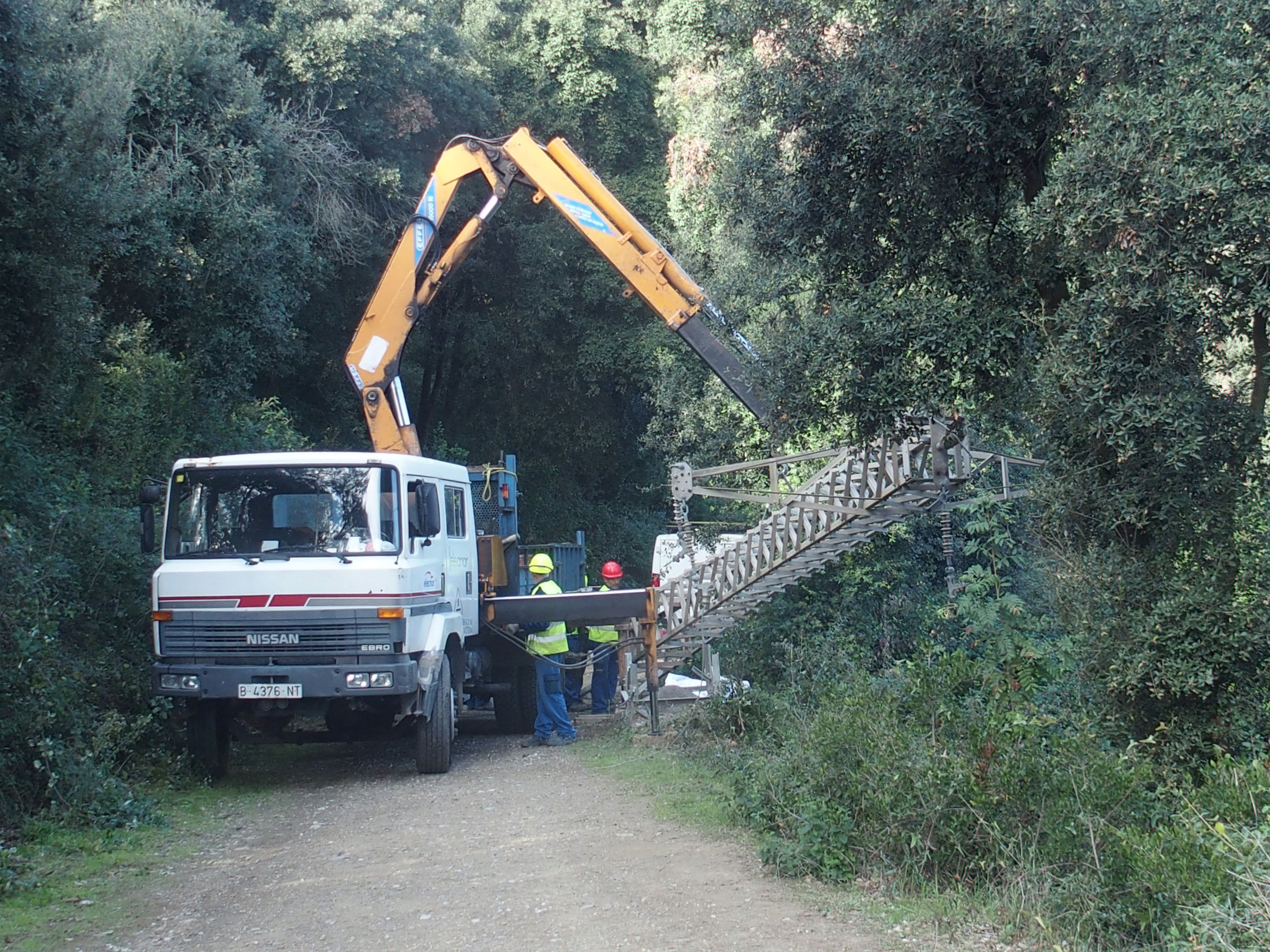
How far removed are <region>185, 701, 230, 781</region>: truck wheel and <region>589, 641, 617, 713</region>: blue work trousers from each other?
5420 mm

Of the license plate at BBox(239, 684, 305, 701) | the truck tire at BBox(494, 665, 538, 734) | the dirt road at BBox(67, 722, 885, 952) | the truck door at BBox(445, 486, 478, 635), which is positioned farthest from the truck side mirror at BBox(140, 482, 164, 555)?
the truck tire at BBox(494, 665, 538, 734)

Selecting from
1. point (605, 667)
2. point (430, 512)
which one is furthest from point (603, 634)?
point (430, 512)

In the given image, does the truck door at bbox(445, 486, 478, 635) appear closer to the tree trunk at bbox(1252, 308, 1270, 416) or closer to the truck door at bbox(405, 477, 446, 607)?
the truck door at bbox(405, 477, 446, 607)

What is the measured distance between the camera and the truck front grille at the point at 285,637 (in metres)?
9.56

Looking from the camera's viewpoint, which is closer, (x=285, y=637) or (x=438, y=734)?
(x=285, y=637)

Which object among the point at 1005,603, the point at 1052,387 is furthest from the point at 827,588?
the point at 1052,387

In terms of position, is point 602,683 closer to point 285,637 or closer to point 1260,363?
point 285,637

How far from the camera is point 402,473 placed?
397 inches

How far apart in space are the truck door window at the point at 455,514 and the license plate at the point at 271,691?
91.3 inches

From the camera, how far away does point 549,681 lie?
12312 mm

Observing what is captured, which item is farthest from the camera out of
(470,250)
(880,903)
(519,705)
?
(470,250)

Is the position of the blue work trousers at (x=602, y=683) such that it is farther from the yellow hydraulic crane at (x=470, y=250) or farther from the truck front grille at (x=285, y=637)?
the truck front grille at (x=285, y=637)

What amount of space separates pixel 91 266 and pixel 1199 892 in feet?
42.4

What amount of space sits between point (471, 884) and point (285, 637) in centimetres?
346
